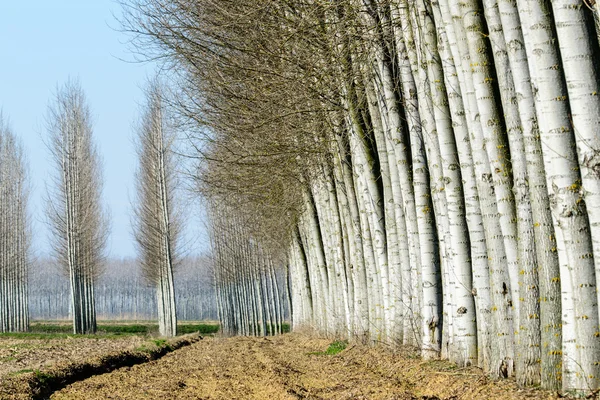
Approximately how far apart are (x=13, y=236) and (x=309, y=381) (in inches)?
1713

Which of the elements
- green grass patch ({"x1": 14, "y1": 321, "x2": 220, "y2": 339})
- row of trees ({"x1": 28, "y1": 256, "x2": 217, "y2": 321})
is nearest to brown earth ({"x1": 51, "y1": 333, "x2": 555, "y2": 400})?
green grass patch ({"x1": 14, "y1": 321, "x2": 220, "y2": 339})

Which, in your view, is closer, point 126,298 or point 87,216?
point 87,216

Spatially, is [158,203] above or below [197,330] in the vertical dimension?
above

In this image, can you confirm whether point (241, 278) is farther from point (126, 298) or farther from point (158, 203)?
point (126, 298)

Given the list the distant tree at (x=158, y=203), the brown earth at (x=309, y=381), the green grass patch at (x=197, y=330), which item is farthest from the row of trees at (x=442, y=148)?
the green grass patch at (x=197, y=330)

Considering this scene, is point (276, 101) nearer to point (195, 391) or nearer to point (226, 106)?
point (226, 106)

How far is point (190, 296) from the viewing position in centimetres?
9862

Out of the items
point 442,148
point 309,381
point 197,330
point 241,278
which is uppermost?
point 241,278

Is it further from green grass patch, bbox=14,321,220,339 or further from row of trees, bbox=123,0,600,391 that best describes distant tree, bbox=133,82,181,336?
Answer: row of trees, bbox=123,0,600,391

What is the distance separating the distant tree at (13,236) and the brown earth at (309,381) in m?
36.2

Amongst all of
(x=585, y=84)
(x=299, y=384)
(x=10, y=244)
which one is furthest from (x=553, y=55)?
(x=10, y=244)

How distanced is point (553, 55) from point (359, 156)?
8.02 metres

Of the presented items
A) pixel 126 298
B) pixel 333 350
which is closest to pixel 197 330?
pixel 333 350

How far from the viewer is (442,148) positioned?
956 cm
